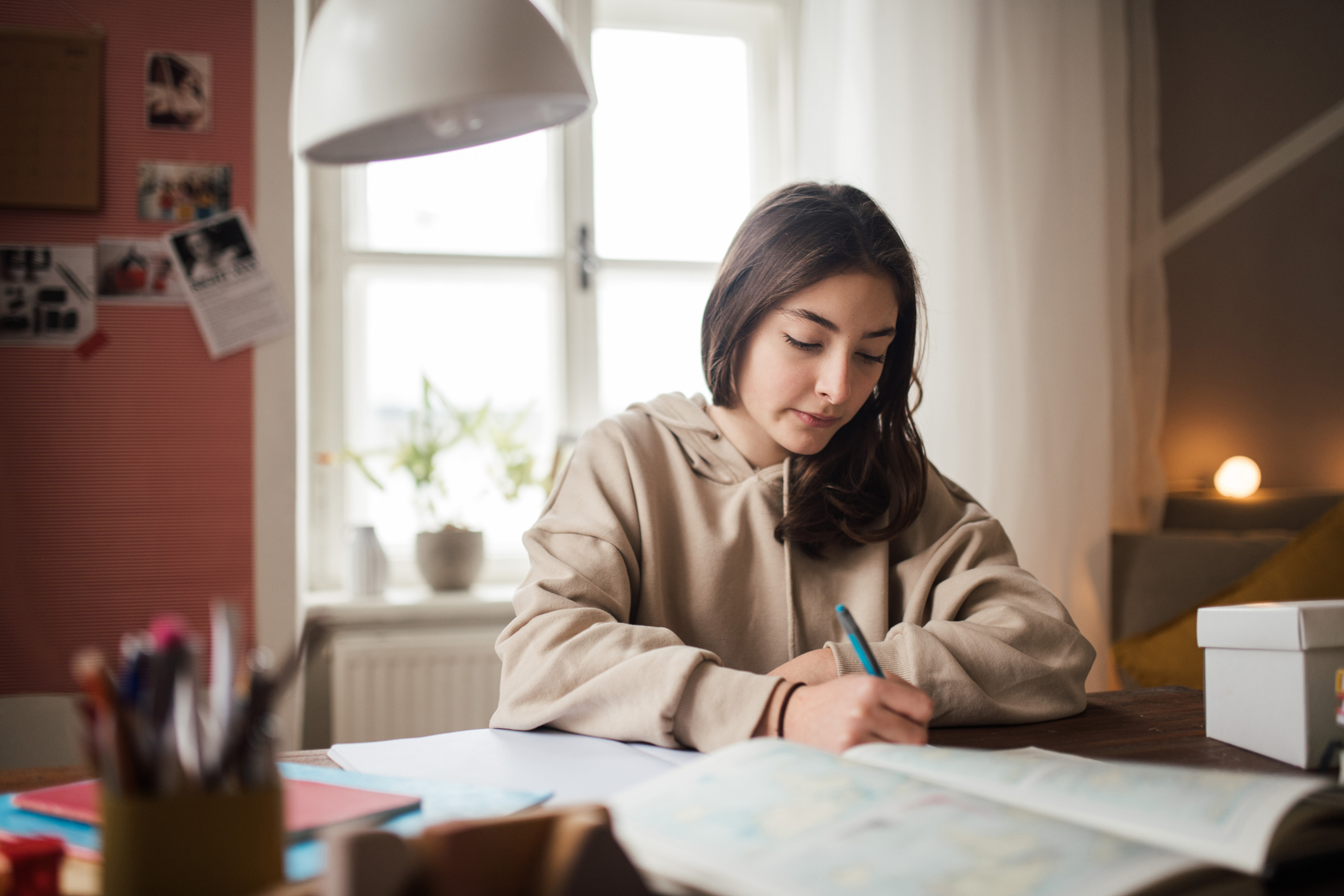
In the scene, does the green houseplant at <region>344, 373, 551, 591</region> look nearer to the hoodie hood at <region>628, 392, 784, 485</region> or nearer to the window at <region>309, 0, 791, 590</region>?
the window at <region>309, 0, 791, 590</region>

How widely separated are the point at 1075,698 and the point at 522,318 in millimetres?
1799

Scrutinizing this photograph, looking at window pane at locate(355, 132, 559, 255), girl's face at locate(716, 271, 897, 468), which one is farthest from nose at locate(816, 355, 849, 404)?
window pane at locate(355, 132, 559, 255)

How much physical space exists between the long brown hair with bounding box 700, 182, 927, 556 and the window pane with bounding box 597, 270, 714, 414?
123 centimetres

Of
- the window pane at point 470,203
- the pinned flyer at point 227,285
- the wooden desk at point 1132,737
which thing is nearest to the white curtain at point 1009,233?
the window pane at point 470,203

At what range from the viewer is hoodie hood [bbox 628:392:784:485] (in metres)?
1.25

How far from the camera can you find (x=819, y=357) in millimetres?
1156

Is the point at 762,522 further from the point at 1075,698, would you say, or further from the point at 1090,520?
the point at 1090,520

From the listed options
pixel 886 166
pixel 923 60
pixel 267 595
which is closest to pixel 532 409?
pixel 267 595

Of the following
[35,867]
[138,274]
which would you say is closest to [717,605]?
[35,867]

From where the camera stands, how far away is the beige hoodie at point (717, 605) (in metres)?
0.88

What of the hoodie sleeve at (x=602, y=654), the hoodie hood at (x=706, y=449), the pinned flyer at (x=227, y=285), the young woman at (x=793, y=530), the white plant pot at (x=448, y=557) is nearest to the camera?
the hoodie sleeve at (x=602, y=654)

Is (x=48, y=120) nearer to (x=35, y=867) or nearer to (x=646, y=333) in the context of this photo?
(x=646, y=333)

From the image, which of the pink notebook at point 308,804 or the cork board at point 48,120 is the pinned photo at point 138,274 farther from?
the pink notebook at point 308,804

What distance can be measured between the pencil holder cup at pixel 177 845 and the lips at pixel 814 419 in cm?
87
